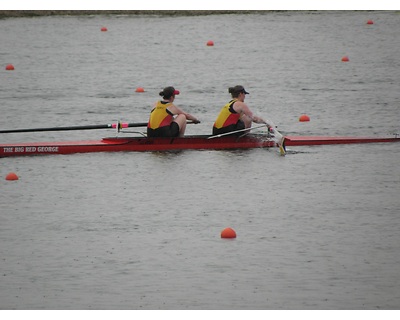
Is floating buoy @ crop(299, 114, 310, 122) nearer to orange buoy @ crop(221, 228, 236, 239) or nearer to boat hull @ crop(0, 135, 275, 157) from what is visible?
boat hull @ crop(0, 135, 275, 157)

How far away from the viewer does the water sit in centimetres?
1263

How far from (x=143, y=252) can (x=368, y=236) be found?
2.89 m

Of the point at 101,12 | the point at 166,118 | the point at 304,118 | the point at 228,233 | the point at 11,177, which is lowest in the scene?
the point at 101,12

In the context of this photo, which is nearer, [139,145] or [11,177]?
[11,177]

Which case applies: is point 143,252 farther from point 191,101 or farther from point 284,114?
point 191,101

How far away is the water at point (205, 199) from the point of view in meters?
12.6

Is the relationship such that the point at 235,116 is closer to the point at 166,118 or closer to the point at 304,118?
the point at 166,118

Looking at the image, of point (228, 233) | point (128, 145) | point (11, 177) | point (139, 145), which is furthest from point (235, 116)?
point (228, 233)

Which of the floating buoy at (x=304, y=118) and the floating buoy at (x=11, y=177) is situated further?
the floating buoy at (x=304, y=118)

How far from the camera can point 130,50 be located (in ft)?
120

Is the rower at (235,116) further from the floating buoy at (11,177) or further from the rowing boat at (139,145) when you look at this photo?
the floating buoy at (11,177)

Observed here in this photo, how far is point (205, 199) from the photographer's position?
16.9m

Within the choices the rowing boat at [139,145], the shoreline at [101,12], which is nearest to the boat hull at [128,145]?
the rowing boat at [139,145]

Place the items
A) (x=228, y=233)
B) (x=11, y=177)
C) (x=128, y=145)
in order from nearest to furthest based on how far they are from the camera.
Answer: (x=228, y=233) → (x=11, y=177) → (x=128, y=145)
